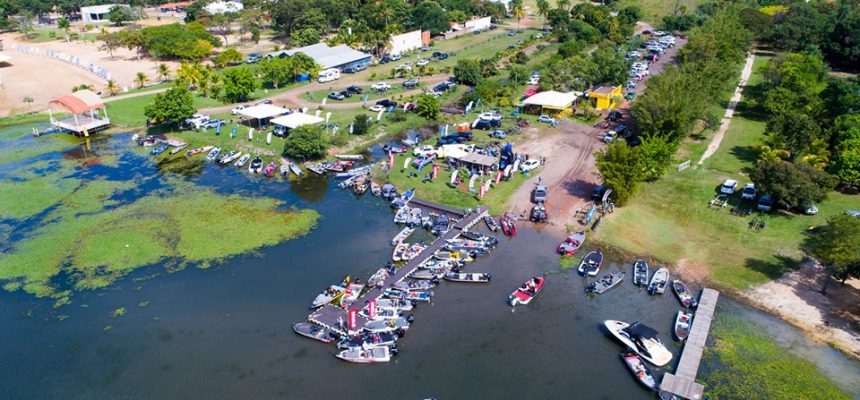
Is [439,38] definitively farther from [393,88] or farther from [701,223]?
[701,223]

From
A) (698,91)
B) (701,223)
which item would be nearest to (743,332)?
(701,223)

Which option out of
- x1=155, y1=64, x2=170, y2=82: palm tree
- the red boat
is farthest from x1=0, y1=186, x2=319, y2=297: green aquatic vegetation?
x1=155, y1=64, x2=170, y2=82: palm tree

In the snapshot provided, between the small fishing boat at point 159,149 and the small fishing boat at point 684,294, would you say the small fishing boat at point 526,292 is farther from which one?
the small fishing boat at point 159,149

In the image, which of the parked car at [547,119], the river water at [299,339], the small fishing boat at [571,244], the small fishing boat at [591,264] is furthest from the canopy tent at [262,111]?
the small fishing boat at [591,264]

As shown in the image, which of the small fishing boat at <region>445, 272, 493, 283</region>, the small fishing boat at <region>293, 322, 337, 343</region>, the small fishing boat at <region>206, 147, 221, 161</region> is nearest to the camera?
the small fishing boat at <region>293, 322, 337, 343</region>

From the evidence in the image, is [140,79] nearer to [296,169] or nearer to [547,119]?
[296,169]

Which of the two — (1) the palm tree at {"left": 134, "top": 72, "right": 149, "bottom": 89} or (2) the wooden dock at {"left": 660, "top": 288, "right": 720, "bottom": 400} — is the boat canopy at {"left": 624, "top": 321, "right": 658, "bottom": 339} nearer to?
(2) the wooden dock at {"left": 660, "top": 288, "right": 720, "bottom": 400}
